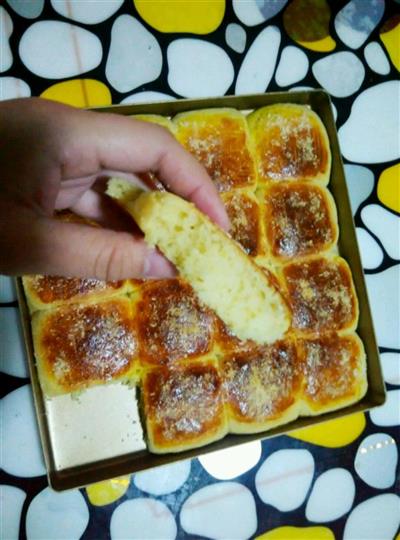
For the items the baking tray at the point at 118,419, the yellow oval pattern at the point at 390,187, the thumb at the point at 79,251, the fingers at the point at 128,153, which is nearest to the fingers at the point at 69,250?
the thumb at the point at 79,251

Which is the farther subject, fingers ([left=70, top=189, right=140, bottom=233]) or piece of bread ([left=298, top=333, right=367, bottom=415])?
piece of bread ([left=298, top=333, right=367, bottom=415])

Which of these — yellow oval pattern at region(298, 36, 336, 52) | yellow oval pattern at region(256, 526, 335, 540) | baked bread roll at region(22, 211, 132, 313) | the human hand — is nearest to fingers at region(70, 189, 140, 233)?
baked bread roll at region(22, 211, 132, 313)

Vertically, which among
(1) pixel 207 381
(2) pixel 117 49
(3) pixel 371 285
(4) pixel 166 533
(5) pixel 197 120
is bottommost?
(4) pixel 166 533

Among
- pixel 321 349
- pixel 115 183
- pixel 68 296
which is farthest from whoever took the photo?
pixel 321 349

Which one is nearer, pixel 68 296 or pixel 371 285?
pixel 68 296

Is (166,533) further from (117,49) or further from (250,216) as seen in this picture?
(117,49)

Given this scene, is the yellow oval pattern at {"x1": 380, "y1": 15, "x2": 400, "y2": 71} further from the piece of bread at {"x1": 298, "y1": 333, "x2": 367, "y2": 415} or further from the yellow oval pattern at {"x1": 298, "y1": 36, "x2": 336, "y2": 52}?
the piece of bread at {"x1": 298, "y1": 333, "x2": 367, "y2": 415}

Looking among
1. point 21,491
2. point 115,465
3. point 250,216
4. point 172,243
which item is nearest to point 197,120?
point 250,216

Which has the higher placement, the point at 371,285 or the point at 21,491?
the point at 371,285

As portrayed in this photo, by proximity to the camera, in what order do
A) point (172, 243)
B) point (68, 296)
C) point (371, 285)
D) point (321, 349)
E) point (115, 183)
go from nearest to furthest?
point (172, 243) → point (115, 183) → point (68, 296) → point (321, 349) → point (371, 285)
